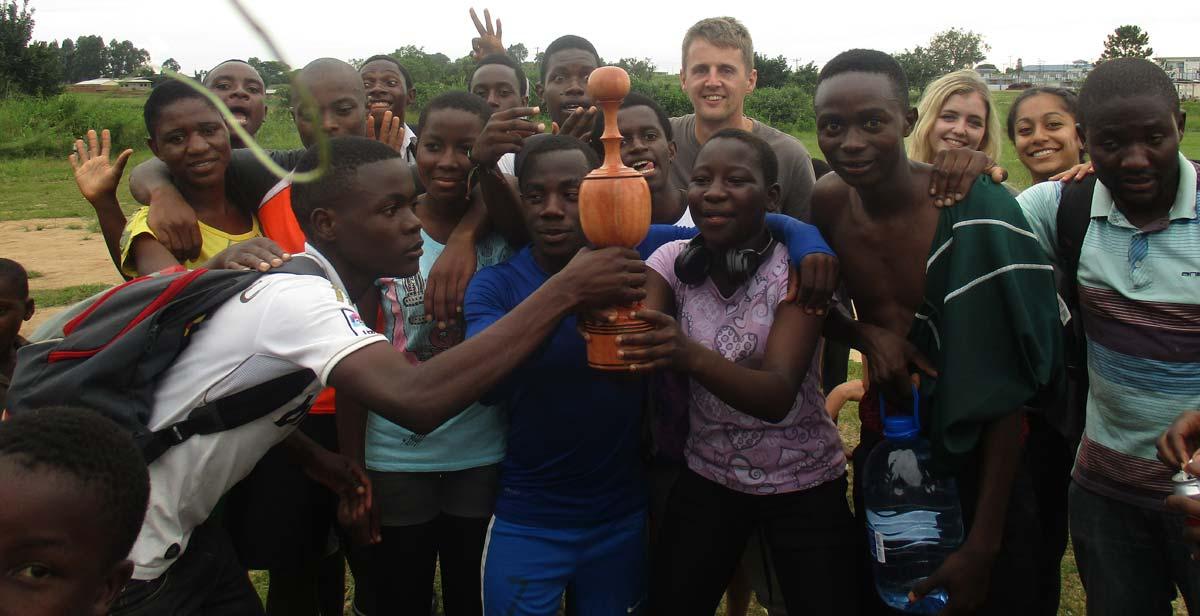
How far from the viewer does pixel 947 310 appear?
2494 millimetres

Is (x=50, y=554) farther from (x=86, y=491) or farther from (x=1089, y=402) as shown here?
(x=1089, y=402)

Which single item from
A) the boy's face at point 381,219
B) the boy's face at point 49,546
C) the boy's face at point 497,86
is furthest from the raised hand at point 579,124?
the boy's face at point 49,546

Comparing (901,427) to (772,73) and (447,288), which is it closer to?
(447,288)

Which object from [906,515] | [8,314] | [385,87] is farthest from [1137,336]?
[8,314]

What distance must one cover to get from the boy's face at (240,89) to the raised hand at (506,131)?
198 centimetres

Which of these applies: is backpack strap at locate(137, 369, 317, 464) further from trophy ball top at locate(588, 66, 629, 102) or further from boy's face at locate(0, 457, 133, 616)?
trophy ball top at locate(588, 66, 629, 102)

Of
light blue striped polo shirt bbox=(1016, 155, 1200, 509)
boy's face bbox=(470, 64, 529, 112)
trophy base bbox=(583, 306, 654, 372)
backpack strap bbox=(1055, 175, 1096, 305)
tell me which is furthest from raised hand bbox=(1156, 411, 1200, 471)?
boy's face bbox=(470, 64, 529, 112)

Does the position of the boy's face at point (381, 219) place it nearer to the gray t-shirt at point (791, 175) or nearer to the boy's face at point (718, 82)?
the gray t-shirt at point (791, 175)

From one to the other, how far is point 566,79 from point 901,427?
2.82 metres

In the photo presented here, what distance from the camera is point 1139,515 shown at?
2.54 meters

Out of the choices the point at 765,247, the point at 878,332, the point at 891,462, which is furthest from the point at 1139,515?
the point at 765,247

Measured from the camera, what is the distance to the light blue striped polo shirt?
7.91ft

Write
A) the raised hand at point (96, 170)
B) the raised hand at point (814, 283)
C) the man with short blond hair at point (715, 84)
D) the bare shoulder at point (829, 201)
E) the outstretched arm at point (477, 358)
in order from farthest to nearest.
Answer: the man with short blond hair at point (715, 84) → the raised hand at point (96, 170) → the bare shoulder at point (829, 201) → the raised hand at point (814, 283) → the outstretched arm at point (477, 358)

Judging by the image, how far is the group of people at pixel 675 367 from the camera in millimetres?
2150
